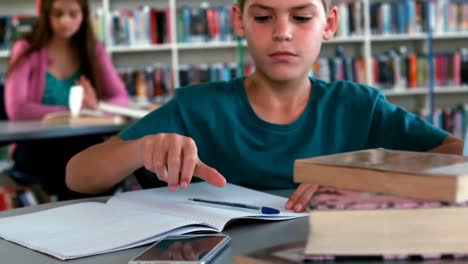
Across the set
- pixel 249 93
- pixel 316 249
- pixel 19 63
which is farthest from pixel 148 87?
pixel 316 249

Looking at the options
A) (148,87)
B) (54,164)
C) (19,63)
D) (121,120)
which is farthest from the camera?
(148,87)

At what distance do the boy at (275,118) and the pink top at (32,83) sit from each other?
1580mm

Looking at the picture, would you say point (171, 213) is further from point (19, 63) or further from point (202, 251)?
point (19, 63)

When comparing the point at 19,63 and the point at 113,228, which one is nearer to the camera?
the point at 113,228

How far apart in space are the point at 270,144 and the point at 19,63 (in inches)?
78.3

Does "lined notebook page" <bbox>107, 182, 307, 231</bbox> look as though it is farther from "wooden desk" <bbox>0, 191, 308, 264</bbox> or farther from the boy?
the boy

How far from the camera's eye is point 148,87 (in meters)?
4.72

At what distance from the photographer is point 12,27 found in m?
4.43

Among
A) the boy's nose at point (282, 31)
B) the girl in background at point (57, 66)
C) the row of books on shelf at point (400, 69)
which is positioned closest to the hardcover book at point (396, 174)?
the boy's nose at point (282, 31)

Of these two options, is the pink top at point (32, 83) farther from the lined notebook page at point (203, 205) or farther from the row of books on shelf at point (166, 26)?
the lined notebook page at point (203, 205)

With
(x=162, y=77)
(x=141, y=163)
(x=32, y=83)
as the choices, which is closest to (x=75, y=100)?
(x=32, y=83)

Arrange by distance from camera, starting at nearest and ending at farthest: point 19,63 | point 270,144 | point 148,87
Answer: point 270,144, point 19,63, point 148,87

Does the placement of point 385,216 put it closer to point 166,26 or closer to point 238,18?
point 238,18

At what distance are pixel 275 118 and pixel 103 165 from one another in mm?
359
